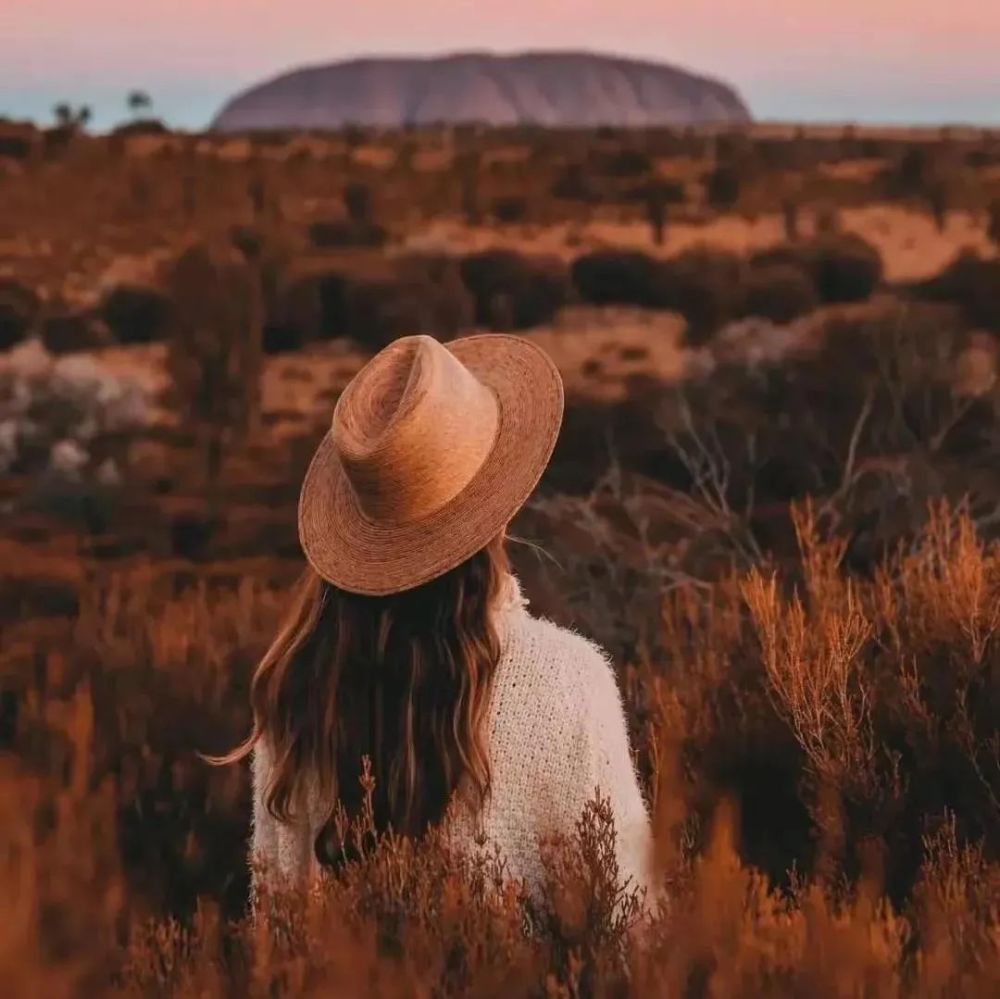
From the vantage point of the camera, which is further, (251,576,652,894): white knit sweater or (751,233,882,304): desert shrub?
(751,233,882,304): desert shrub

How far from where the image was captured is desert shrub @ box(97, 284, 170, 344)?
22328 millimetres

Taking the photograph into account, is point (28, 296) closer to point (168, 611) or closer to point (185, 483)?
point (185, 483)

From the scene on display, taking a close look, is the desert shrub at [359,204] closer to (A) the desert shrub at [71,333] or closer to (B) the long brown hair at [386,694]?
(A) the desert shrub at [71,333]

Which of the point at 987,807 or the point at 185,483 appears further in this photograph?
the point at 185,483

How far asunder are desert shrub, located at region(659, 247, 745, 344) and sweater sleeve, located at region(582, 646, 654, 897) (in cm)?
1850

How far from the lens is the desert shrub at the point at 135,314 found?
22.3 m

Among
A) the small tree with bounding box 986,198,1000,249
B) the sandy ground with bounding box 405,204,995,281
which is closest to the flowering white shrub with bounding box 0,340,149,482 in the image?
the sandy ground with bounding box 405,204,995,281

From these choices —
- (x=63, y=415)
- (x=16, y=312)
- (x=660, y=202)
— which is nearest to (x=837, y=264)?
(x=660, y=202)

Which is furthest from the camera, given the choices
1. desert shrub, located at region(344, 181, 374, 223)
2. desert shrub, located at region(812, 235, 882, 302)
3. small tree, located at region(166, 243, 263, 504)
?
desert shrub, located at region(344, 181, 374, 223)

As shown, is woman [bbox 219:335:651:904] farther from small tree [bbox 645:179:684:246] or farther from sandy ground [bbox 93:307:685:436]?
small tree [bbox 645:179:684:246]

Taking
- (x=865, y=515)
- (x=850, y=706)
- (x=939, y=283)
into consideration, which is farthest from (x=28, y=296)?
(x=850, y=706)

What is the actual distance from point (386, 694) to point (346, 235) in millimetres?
28259

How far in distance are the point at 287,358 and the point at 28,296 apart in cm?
466

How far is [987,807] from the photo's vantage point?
3643 millimetres
